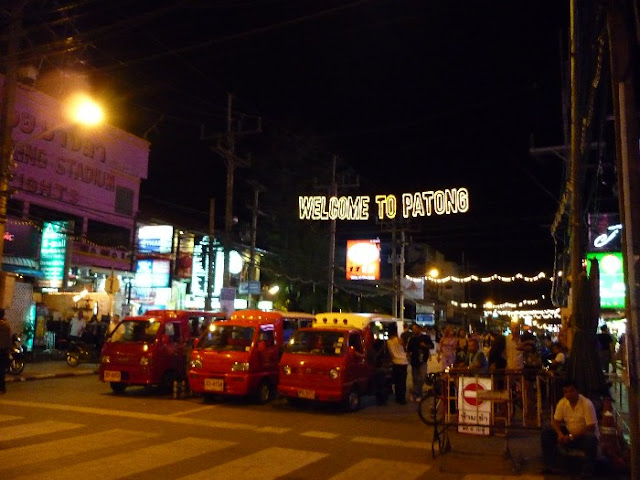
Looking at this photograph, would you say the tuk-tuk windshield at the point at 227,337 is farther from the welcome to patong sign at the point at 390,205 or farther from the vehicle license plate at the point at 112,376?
the welcome to patong sign at the point at 390,205

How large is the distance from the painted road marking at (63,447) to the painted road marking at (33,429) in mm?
672

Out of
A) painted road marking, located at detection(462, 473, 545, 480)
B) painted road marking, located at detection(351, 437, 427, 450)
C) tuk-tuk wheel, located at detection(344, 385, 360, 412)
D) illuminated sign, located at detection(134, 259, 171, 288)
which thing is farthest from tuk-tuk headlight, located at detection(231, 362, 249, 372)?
illuminated sign, located at detection(134, 259, 171, 288)

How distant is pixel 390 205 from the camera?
22031mm

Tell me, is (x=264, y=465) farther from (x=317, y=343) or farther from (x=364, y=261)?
(x=364, y=261)

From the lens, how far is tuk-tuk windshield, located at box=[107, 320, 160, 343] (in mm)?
15430

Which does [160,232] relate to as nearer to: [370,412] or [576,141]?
[370,412]

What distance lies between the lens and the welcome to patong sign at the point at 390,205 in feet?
66.4

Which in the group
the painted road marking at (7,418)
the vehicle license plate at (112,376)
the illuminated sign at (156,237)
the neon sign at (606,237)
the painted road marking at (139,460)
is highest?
the illuminated sign at (156,237)

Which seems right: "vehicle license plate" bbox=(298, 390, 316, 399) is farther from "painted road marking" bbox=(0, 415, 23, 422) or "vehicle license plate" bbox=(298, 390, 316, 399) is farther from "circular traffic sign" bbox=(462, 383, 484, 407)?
"painted road marking" bbox=(0, 415, 23, 422)

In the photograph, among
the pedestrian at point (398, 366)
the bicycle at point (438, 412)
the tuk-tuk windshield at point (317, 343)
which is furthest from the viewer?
the pedestrian at point (398, 366)

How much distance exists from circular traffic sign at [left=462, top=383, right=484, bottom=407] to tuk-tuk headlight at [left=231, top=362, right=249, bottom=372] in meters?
5.76

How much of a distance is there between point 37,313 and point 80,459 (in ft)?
58.9

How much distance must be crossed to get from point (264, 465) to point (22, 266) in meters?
17.8

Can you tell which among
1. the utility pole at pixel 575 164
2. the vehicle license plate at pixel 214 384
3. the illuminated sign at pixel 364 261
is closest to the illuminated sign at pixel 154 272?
the illuminated sign at pixel 364 261
